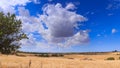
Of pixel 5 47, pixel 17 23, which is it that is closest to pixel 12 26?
pixel 17 23

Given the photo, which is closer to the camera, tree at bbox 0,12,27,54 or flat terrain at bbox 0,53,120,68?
flat terrain at bbox 0,53,120,68

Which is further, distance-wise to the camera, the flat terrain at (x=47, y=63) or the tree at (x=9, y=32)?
the tree at (x=9, y=32)

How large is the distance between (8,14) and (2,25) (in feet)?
10.5

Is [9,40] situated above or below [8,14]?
below

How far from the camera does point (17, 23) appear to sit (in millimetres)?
63781

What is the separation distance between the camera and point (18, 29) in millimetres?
64500

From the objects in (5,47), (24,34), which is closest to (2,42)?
(5,47)

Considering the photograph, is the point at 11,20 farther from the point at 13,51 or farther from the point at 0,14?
the point at 13,51

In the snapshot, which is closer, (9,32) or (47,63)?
(47,63)

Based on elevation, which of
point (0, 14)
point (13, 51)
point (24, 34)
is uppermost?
point (0, 14)

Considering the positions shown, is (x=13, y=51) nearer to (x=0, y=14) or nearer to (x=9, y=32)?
(x=9, y=32)

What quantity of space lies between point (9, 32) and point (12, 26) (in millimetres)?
1744

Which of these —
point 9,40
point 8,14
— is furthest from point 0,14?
point 9,40

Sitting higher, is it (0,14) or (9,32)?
(0,14)
